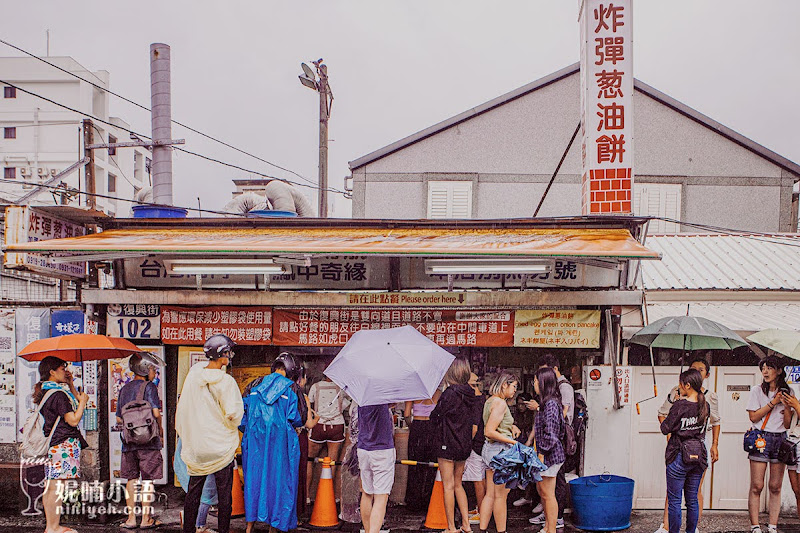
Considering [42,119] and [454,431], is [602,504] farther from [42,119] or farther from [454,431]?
[42,119]

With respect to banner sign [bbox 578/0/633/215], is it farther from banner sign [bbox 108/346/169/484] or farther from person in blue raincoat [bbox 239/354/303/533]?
banner sign [bbox 108/346/169/484]

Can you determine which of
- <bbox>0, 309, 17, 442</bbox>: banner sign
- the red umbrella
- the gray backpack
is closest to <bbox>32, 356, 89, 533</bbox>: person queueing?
the red umbrella

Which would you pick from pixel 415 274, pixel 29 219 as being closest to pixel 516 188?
pixel 415 274

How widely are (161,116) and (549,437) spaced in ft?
32.4

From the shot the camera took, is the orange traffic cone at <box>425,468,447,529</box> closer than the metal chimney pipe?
Yes

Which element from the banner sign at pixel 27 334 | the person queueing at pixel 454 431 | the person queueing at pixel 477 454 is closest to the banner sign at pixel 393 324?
the person queueing at pixel 477 454

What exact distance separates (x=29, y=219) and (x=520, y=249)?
6.14 meters

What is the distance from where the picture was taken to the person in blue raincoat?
7410 mm

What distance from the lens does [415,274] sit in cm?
930

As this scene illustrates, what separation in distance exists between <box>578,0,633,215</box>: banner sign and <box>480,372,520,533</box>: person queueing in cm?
283

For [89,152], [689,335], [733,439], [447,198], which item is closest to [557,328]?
[689,335]

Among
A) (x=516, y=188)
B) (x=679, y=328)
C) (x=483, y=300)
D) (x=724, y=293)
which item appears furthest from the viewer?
(x=516, y=188)

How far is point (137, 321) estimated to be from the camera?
9.38 meters

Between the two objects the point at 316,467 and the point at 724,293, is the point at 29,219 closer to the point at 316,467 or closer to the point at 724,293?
the point at 316,467
